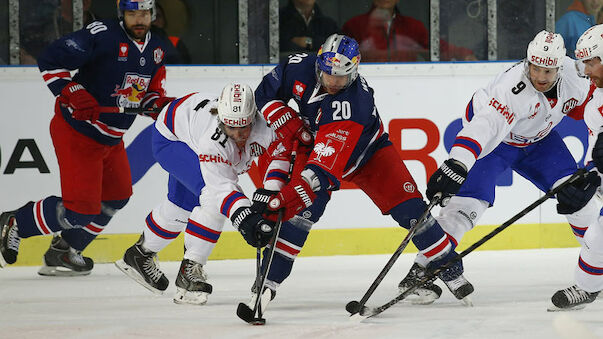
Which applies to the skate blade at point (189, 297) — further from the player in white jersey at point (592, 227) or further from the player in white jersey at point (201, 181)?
the player in white jersey at point (592, 227)

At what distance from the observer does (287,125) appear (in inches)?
159

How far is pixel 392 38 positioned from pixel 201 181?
2.23 meters

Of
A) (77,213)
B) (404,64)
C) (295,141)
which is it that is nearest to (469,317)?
(295,141)

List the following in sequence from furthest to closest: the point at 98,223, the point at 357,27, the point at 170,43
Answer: the point at 357,27 < the point at 170,43 < the point at 98,223

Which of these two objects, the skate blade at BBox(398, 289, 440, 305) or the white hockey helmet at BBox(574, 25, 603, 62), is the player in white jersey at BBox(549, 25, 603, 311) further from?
the skate blade at BBox(398, 289, 440, 305)

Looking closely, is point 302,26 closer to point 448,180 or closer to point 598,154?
point 448,180

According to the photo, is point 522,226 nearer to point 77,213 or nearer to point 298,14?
point 298,14

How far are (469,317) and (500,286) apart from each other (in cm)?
94

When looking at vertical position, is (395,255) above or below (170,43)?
below

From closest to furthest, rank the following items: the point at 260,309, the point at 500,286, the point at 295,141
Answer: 1. the point at 260,309
2. the point at 295,141
3. the point at 500,286

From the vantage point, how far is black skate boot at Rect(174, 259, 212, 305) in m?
4.11

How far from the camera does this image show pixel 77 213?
4848mm

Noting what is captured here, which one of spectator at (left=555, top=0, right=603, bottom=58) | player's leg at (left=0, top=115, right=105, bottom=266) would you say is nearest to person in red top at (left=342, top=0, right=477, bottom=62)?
spectator at (left=555, top=0, right=603, bottom=58)

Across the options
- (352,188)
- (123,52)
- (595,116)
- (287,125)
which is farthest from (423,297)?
(123,52)
